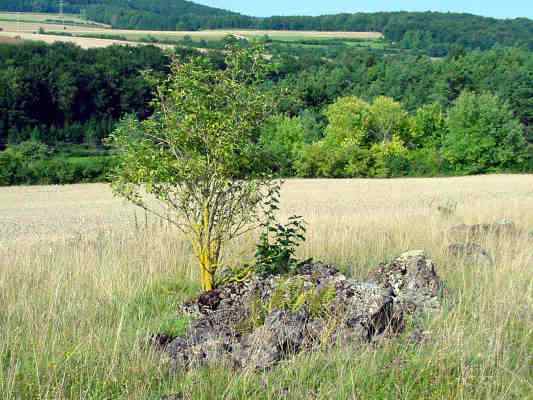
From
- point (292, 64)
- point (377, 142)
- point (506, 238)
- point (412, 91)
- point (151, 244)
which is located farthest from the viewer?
point (292, 64)

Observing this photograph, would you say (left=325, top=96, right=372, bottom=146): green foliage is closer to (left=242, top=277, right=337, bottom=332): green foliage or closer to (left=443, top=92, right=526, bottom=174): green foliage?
(left=443, top=92, right=526, bottom=174): green foliage

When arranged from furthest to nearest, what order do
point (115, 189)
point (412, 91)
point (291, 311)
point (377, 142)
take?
point (412, 91)
point (377, 142)
point (115, 189)
point (291, 311)

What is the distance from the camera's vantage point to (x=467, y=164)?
6619cm

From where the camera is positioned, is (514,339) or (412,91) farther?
(412,91)

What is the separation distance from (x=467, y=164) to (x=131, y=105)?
4765cm

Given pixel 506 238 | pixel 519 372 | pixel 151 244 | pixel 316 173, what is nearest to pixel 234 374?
pixel 519 372

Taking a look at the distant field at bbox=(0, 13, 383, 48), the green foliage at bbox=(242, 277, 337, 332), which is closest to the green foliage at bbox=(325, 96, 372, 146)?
the distant field at bbox=(0, 13, 383, 48)

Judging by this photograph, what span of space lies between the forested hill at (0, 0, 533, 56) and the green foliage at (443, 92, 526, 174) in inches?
2143

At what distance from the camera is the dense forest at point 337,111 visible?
62.5m

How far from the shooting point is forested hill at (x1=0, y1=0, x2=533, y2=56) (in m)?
127

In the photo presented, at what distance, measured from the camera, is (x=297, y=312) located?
15.6 feet

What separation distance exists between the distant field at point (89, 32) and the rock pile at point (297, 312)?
9372 cm

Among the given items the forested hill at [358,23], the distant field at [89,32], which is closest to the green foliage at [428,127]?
the distant field at [89,32]

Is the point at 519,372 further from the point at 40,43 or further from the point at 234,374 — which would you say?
the point at 40,43
